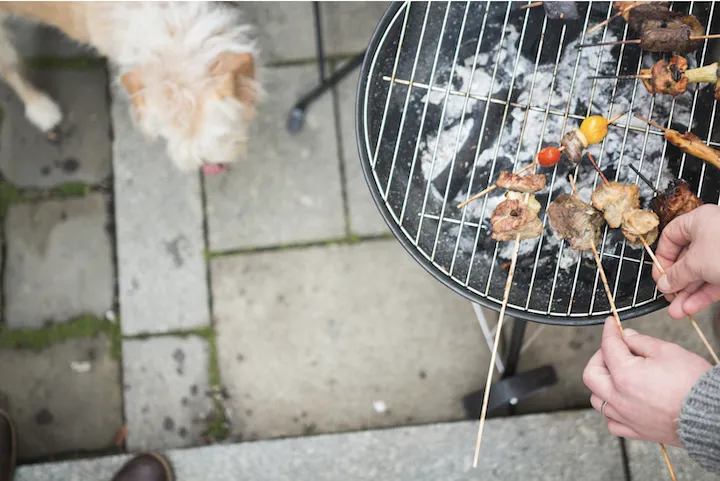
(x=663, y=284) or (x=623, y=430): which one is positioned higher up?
(x=663, y=284)

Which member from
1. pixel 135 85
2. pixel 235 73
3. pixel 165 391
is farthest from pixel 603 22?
pixel 165 391

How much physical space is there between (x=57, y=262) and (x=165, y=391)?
2.99ft

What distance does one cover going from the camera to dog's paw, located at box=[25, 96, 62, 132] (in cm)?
289

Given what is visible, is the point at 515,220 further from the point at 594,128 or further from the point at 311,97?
the point at 311,97

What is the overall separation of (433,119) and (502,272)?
0.58 m

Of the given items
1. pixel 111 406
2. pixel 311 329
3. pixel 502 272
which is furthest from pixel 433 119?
pixel 111 406

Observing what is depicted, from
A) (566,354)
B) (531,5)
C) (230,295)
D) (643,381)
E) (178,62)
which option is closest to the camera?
(643,381)

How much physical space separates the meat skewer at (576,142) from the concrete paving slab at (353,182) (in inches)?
45.0

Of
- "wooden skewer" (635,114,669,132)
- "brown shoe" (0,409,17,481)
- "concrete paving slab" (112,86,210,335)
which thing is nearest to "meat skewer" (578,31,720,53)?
"wooden skewer" (635,114,669,132)

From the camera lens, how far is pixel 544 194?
185 cm

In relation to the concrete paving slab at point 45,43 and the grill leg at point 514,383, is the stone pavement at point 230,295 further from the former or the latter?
the grill leg at point 514,383

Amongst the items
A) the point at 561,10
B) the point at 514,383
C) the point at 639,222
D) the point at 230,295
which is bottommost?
the point at 514,383

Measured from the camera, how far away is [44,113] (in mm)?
2914

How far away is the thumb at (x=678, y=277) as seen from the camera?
5.08ft
